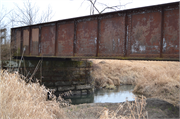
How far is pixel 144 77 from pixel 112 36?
349 inches

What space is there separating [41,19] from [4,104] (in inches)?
890

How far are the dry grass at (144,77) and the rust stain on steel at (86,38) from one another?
16.2ft

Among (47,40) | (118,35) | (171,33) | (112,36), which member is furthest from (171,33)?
(47,40)

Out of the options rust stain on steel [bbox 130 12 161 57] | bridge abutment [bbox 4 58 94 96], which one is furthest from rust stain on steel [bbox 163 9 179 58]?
bridge abutment [bbox 4 58 94 96]

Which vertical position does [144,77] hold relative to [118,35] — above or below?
below

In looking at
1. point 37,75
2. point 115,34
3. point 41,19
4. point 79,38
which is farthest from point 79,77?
point 41,19

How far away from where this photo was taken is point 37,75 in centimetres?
1105

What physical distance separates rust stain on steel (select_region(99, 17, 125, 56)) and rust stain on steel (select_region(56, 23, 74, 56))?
1801mm

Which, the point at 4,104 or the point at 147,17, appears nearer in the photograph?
the point at 4,104

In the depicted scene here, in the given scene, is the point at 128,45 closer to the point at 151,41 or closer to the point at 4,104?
the point at 151,41

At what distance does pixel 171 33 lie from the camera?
17.7 ft

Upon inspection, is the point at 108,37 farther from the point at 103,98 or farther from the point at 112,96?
the point at 112,96

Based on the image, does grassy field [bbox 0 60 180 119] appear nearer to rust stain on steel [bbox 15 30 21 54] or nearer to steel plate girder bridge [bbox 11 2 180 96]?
steel plate girder bridge [bbox 11 2 180 96]

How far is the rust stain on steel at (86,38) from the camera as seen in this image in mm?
7281
